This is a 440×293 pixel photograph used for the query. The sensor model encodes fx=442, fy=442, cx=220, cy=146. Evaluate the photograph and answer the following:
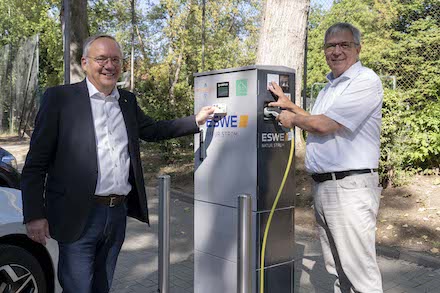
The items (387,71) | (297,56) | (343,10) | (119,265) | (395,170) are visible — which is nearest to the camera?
(119,265)

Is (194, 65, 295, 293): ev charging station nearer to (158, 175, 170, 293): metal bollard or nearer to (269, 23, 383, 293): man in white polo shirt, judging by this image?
(269, 23, 383, 293): man in white polo shirt

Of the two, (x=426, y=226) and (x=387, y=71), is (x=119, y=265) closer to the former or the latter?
(x=426, y=226)

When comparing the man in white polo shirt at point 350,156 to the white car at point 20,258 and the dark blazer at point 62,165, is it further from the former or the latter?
the white car at point 20,258

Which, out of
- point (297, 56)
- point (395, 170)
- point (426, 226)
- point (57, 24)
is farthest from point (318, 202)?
point (57, 24)

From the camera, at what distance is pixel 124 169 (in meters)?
2.62

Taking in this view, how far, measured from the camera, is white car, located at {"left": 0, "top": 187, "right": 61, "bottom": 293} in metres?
3.09

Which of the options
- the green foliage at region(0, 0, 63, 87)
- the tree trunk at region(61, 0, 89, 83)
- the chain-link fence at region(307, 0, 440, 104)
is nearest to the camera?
the tree trunk at region(61, 0, 89, 83)

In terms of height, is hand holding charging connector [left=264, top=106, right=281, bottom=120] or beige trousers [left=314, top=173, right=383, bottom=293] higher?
hand holding charging connector [left=264, top=106, right=281, bottom=120]

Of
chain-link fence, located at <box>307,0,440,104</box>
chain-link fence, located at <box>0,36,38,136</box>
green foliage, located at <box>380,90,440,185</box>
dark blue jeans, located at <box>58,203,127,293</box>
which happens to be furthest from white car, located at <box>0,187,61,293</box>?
chain-link fence, located at <box>0,36,38,136</box>

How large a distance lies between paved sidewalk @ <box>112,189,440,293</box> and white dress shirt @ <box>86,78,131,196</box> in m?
Answer: 1.99

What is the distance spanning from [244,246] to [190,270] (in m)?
2.49

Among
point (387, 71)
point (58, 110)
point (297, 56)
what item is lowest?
point (58, 110)

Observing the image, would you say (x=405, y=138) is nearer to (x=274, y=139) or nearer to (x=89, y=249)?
(x=274, y=139)

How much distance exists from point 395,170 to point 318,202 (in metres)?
4.43
